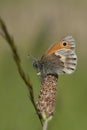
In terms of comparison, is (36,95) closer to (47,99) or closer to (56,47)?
(56,47)

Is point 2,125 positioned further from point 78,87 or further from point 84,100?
point 78,87

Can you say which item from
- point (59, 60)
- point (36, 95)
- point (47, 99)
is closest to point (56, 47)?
point (59, 60)

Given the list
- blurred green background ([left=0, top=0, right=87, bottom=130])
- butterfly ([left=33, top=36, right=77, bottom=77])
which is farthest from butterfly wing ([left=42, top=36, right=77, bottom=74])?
blurred green background ([left=0, top=0, right=87, bottom=130])

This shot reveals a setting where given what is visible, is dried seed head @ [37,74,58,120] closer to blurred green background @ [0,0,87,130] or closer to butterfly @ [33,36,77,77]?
butterfly @ [33,36,77,77]

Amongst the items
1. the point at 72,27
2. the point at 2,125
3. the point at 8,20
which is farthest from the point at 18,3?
the point at 2,125

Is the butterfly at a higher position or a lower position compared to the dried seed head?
lower

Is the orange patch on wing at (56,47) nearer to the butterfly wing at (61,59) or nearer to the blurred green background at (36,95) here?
the butterfly wing at (61,59)
